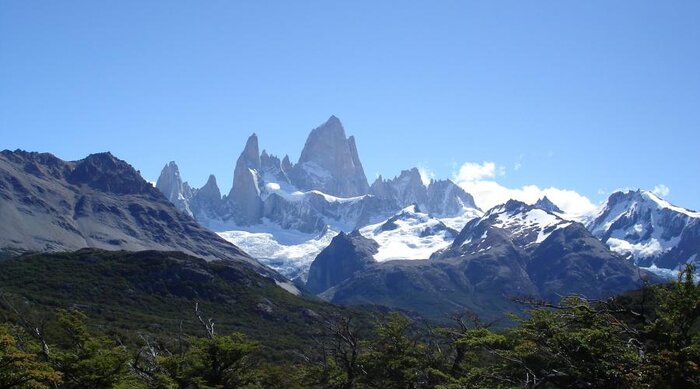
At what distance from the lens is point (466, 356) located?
35.4m

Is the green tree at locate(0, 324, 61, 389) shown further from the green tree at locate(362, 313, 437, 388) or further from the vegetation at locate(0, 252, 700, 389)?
the green tree at locate(362, 313, 437, 388)

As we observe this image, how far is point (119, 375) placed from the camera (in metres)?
31.5

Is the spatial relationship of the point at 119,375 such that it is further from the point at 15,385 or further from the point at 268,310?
the point at 268,310

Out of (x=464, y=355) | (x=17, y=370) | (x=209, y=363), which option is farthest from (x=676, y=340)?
(x=17, y=370)

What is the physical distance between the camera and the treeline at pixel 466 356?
64.8 feet

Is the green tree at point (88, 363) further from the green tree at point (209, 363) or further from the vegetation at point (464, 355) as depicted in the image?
the green tree at point (209, 363)

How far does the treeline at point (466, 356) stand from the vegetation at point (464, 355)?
0.17 ft

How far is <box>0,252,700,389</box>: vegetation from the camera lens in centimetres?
1978

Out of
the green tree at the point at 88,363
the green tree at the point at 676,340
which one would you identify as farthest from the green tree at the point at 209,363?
the green tree at the point at 676,340

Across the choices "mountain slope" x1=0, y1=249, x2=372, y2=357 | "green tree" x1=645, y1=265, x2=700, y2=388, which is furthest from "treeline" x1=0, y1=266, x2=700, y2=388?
"mountain slope" x1=0, y1=249, x2=372, y2=357

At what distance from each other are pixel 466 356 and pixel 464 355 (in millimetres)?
137

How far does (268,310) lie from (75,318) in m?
167

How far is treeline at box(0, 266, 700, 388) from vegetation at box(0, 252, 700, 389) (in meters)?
0.05

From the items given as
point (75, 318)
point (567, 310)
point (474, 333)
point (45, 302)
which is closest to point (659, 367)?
point (567, 310)
